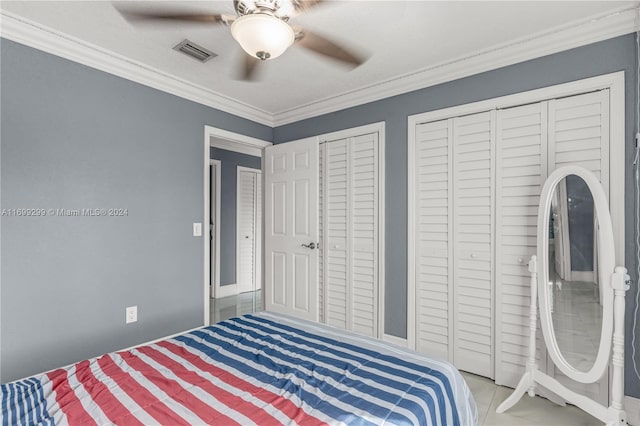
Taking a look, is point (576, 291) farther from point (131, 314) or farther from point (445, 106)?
point (131, 314)

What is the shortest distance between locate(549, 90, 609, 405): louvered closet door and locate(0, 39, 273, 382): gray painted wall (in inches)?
114

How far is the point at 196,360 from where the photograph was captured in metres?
1.59

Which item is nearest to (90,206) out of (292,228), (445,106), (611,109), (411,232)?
(292,228)

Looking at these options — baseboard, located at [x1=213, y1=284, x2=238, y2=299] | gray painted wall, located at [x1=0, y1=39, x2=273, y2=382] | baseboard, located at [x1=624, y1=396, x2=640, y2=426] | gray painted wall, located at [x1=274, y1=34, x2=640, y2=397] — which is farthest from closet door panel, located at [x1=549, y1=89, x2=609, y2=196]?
baseboard, located at [x1=213, y1=284, x2=238, y2=299]

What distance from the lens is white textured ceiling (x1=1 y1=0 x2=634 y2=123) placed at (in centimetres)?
193

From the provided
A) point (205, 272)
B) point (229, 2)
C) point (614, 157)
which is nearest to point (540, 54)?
point (614, 157)

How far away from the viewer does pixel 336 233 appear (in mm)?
3352

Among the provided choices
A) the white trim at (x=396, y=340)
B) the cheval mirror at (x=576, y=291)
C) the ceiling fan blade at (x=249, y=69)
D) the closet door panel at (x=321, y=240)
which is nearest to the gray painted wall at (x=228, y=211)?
the closet door panel at (x=321, y=240)

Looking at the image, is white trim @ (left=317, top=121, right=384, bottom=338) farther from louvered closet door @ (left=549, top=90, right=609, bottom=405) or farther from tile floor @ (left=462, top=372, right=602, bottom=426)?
louvered closet door @ (left=549, top=90, right=609, bottom=405)

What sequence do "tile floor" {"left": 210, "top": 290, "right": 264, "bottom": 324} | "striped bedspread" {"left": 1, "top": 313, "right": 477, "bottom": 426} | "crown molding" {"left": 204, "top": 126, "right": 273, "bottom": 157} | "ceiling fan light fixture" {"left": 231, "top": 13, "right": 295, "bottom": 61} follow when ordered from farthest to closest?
"tile floor" {"left": 210, "top": 290, "right": 264, "bottom": 324} → "crown molding" {"left": 204, "top": 126, "right": 273, "bottom": 157} → "ceiling fan light fixture" {"left": 231, "top": 13, "right": 295, "bottom": 61} → "striped bedspread" {"left": 1, "top": 313, "right": 477, "bottom": 426}

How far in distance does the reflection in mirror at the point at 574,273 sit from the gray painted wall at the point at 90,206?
2852mm

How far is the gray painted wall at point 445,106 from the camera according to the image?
198 cm

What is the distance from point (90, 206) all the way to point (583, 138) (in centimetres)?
344

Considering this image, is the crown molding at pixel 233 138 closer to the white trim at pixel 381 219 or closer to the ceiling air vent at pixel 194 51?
the ceiling air vent at pixel 194 51
